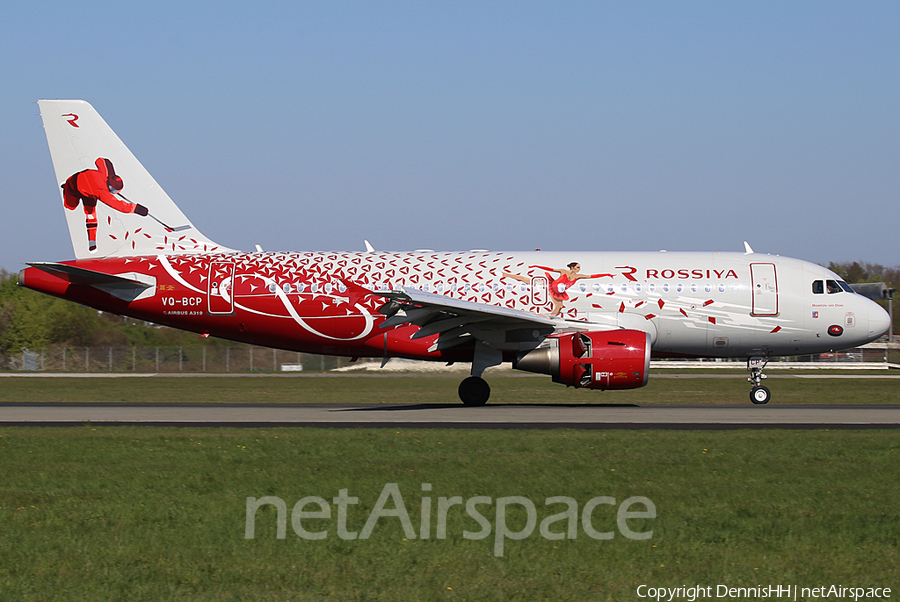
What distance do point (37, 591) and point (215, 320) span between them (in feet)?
59.3

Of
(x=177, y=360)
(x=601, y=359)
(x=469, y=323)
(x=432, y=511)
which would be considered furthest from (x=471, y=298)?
(x=177, y=360)

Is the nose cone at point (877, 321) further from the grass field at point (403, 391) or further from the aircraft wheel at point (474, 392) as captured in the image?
the aircraft wheel at point (474, 392)

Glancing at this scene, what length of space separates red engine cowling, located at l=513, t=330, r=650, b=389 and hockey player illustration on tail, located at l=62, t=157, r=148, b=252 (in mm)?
12346

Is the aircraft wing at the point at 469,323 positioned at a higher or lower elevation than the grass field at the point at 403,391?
higher

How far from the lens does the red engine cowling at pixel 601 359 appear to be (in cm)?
2167

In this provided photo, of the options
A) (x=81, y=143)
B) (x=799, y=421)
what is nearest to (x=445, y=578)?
(x=799, y=421)

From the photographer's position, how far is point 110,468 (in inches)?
477

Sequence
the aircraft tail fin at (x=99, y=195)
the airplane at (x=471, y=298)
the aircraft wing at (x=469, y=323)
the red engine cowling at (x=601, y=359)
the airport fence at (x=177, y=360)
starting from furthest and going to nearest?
the airport fence at (x=177, y=360), the aircraft tail fin at (x=99, y=195), the airplane at (x=471, y=298), the aircraft wing at (x=469, y=323), the red engine cowling at (x=601, y=359)

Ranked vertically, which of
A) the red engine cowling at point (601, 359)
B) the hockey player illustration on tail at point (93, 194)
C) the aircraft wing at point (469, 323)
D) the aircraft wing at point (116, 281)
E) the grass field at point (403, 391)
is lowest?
the grass field at point (403, 391)

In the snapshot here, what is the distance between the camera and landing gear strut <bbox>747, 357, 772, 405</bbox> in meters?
24.7

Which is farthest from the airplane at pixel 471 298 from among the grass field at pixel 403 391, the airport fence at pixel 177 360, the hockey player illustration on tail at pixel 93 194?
the airport fence at pixel 177 360

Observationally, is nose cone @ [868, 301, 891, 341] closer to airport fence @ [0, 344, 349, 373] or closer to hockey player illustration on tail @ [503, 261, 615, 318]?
hockey player illustration on tail @ [503, 261, 615, 318]

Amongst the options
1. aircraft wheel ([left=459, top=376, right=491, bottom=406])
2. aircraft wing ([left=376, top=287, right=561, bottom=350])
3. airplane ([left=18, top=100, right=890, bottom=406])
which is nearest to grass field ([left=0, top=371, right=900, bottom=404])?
aircraft wheel ([left=459, top=376, right=491, bottom=406])

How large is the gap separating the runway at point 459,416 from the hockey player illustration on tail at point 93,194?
17.0 ft
